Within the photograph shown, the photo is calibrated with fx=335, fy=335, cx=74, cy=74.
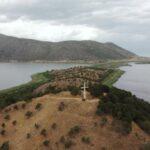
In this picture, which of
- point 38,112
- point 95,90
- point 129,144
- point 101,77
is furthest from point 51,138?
point 101,77

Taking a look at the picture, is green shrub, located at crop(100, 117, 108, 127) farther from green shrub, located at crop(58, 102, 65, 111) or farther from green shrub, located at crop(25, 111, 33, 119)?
green shrub, located at crop(25, 111, 33, 119)

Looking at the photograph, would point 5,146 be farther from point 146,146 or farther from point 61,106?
point 146,146

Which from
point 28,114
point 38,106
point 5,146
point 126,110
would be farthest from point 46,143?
point 126,110

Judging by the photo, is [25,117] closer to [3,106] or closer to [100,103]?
[3,106]

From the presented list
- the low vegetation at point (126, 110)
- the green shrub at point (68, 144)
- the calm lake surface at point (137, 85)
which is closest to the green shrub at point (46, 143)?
the green shrub at point (68, 144)

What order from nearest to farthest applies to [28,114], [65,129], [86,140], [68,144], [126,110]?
[68,144], [86,140], [65,129], [126,110], [28,114]

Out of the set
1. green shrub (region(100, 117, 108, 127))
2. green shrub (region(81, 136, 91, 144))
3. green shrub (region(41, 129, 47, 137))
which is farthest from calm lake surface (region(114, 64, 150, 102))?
green shrub (region(41, 129, 47, 137))

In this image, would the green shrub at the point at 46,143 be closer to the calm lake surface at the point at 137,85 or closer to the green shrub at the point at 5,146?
the green shrub at the point at 5,146

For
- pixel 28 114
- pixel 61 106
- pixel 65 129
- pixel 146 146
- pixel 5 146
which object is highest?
pixel 61 106

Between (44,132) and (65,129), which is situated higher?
(65,129)
